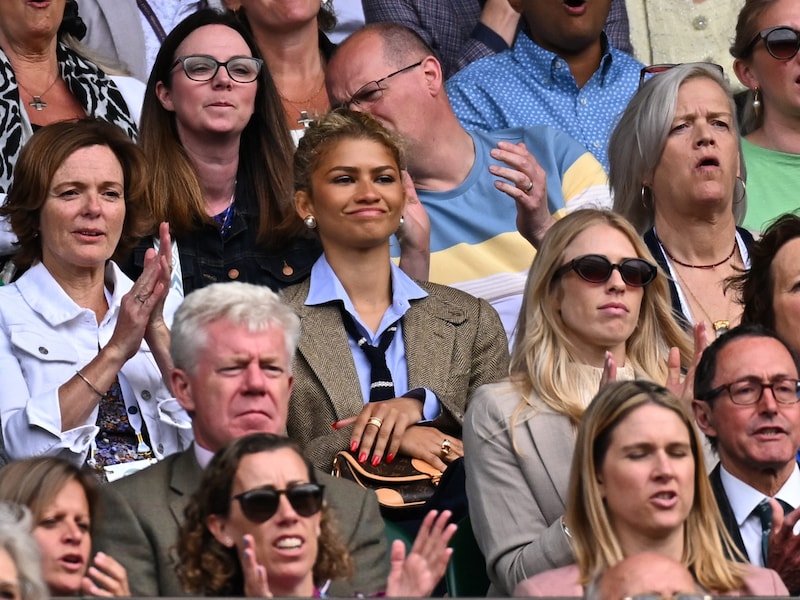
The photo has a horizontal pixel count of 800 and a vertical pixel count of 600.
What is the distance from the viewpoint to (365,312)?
5820 millimetres

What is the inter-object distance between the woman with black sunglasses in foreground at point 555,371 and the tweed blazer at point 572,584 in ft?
0.49

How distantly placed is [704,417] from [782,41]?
2.09 meters

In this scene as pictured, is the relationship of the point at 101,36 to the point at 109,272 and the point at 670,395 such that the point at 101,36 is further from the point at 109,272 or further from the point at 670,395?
the point at 670,395

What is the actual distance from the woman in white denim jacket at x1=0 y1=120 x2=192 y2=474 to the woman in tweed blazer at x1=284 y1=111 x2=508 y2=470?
1.33 feet

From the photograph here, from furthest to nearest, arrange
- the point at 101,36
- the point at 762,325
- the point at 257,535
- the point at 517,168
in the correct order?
1. the point at 101,36
2. the point at 517,168
3. the point at 762,325
4. the point at 257,535

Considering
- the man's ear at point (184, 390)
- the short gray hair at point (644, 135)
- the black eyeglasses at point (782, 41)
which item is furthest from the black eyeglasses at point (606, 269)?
the black eyeglasses at point (782, 41)

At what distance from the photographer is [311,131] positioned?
5.97m

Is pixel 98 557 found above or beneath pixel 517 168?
beneath

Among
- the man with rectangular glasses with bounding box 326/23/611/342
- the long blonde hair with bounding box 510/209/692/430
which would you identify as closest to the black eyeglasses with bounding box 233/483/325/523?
the long blonde hair with bounding box 510/209/692/430

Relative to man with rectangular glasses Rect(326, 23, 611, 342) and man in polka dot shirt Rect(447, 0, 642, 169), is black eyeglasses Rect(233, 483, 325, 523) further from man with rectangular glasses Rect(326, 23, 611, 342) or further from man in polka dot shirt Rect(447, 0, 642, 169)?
man in polka dot shirt Rect(447, 0, 642, 169)

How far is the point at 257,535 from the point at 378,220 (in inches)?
68.1

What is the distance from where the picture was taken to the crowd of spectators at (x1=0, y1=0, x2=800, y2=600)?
14.8 ft

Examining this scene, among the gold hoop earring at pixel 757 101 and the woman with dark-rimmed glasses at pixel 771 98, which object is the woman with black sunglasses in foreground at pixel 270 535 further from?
the gold hoop earring at pixel 757 101

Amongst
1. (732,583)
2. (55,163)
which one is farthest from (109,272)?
(732,583)
